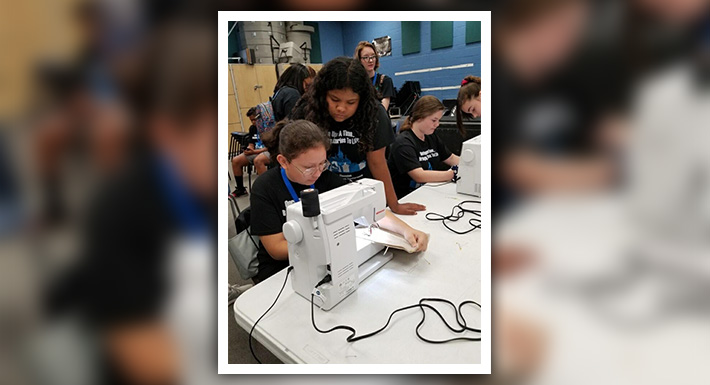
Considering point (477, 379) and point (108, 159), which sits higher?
point (108, 159)

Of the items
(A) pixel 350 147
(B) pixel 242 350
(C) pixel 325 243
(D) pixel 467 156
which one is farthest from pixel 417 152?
(B) pixel 242 350

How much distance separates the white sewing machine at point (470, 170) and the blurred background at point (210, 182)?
89cm

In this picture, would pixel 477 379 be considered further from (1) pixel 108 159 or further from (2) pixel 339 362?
(1) pixel 108 159

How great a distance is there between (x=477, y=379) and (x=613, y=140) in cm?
49

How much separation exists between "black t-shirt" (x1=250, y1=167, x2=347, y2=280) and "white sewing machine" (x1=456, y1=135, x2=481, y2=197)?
730 mm

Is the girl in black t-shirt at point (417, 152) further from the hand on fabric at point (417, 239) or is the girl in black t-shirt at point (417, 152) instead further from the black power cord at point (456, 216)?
the hand on fabric at point (417, 239)

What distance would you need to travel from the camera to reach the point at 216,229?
53 cm

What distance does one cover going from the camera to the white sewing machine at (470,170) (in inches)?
53.9

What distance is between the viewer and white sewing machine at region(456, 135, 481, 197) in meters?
1.37

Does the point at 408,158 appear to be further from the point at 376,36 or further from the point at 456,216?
the point at 376,36

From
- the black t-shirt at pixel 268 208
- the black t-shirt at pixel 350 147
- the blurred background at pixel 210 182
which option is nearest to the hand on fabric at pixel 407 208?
the black t-shirt at pixel 350 147

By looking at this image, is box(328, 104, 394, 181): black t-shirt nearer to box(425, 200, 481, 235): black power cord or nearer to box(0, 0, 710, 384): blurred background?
box(425, 200, 481, 235): black power cord

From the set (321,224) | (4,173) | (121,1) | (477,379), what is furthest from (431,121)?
(4,173)

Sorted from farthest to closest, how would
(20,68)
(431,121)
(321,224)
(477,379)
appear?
(431,121) < (321,224) < (477,379) < (20,68)
